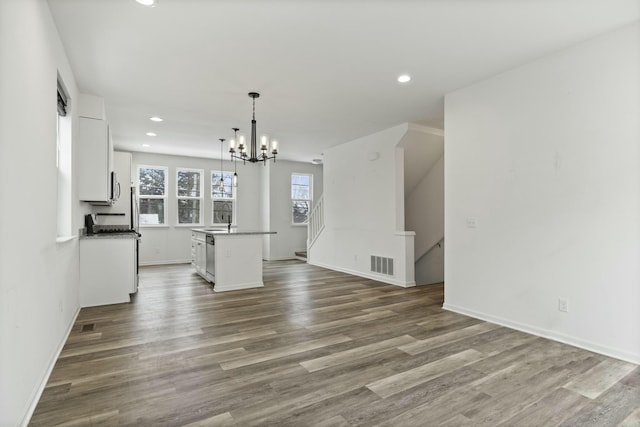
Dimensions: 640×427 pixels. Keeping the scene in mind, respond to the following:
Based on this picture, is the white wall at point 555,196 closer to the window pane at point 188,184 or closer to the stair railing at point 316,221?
the stair railing at point 316,221

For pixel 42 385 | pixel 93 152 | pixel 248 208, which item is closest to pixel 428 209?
pixel 248 208

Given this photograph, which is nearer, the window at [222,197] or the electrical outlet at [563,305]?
the electrical outlet at [563,305]

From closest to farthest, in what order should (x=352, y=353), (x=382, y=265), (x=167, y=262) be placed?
(x=352, y=353)
(x=382, y=265)
(x=167, y=262)

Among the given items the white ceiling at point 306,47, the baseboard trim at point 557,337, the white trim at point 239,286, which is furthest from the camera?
the white trim at point 239,286

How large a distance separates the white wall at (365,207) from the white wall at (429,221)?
1.20 meters

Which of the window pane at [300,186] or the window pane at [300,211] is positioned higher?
the window pane at [300,186]

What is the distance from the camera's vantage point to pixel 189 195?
8.98m

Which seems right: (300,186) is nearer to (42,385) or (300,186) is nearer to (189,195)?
(189,195)

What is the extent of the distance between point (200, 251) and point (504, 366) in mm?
5634

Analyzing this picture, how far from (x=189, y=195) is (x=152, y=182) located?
3.06 feet

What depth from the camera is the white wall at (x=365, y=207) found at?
5930 mm

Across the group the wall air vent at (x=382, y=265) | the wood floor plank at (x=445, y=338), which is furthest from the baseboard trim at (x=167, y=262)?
the wood floor plank at (x=445, y=338)

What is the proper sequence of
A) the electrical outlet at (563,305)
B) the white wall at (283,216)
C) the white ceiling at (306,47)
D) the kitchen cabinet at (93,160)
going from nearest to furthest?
the white ceiling at (306,47)
the electrical outlet at (563,305)
the kitchen cabinet at (93,160)
the white wall at (283,216)

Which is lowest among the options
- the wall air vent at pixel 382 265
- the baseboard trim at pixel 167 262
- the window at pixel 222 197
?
the baseboard trim at pixel 167 262
